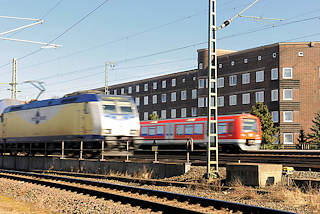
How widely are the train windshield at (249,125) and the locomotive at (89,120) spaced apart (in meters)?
10.7

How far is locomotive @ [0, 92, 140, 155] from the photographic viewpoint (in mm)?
22844

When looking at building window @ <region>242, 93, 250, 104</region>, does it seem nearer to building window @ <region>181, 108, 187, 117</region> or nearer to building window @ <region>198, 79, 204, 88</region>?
building window @ <region>198, 79, 204, 88</region>

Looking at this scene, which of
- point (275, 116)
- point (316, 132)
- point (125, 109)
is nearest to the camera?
point (125, 109)

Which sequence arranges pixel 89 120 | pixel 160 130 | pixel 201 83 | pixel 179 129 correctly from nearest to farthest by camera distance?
pixel 89 120 < pixel 179 129 < pixel 160 130 < pixel 201 83

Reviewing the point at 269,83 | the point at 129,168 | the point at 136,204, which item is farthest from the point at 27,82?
the point at 269,83

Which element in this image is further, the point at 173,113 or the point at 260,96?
the point at 173,113

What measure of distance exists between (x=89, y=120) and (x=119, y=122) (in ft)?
5.39

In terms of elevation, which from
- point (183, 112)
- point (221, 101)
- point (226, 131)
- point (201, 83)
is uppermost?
point (201, 83)

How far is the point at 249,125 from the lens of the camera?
32344 mm

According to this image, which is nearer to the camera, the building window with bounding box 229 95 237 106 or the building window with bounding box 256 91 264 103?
the building window with bounding box 256 91 264 103

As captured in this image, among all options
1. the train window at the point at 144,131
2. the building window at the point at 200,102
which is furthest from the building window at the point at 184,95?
the train window at the point at 144,131

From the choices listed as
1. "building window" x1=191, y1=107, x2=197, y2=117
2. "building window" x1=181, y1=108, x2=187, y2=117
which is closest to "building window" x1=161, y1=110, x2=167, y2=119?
"building window" x1=181, y1=108, x2=187, y2=117

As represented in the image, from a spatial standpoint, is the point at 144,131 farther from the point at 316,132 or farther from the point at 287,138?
the point at 287,138

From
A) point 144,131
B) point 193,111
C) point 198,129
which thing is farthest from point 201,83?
point 198,129
